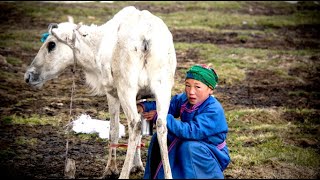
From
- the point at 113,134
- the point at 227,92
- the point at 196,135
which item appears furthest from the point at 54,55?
the point at 227,92

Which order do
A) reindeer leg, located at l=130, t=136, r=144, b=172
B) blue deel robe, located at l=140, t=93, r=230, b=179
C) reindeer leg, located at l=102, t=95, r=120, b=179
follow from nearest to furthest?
blue deel robe, located at l=140, t=93, r=230, b=179 → reindeer leg, located at l=102, t=95, r=120, b=179 → reindeer leg, located at l=130, t=136, r=144, b=172

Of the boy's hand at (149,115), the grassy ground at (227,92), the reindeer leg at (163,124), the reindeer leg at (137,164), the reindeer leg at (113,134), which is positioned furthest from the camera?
the grassy ground at (227,92)

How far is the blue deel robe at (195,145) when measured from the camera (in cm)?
522

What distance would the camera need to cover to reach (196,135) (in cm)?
523

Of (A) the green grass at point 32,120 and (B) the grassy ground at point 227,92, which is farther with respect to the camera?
(A) the green grass at point 32,120

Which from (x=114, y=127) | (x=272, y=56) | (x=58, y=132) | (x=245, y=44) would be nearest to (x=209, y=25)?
(x=245, y=44)

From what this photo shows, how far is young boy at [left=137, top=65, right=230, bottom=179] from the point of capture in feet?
17.1

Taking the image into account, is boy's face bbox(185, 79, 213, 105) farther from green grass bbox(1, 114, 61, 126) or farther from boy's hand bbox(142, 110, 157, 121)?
green grass bbox(1, 114, 61, 126)

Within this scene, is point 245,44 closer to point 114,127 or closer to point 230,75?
point 230,75

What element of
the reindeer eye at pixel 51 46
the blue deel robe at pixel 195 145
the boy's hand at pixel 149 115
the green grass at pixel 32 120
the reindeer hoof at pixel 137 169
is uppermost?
the reindeer eye at pixel 51 46

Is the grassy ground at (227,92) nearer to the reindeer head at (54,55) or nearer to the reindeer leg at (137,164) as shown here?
the reindeer leg at (137,164)

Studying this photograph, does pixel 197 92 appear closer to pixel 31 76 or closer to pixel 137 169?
pixel 137 169

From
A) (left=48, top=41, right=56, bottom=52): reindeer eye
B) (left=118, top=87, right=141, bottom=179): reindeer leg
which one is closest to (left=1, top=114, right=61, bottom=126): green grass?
(left=48, top=41, right=56, bottom=52): reindeer eye

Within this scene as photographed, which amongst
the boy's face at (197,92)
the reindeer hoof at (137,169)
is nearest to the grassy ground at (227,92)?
the reindeer hoof at (137,169)
